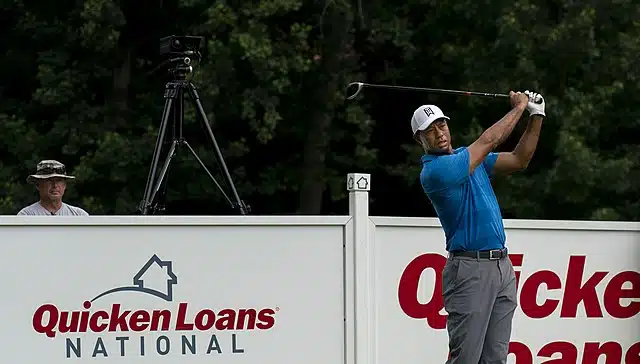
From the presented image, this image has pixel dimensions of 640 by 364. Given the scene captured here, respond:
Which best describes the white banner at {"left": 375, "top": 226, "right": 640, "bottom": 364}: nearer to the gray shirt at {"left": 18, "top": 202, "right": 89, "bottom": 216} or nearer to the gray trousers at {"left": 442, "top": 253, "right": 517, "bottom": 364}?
the gray trousers at {"left": 442, "top": 253, "right": 517, "bottom": 364}

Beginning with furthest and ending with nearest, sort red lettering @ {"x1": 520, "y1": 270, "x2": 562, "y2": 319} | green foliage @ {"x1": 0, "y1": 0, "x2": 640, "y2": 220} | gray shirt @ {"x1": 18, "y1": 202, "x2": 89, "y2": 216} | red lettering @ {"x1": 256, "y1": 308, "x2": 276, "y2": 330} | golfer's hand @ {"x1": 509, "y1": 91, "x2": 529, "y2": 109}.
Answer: green foliage @ {"x1": 0, "y1": 0, "x2": 640, "y2": 220}
gray shirt @ {"x1": 18, "y1": 202, "x2": 89, "y2": 216}
red lettering @ {"x1": 520, "y1": 270, "x2": 562, "y2": 319}
red lettering @ {"x1": 256, "y1": 308, "x2": 276, "y2": 330}
golfer's hand @ {"x1": 509, "y1": 91, "x2": 529, "y2": 109}

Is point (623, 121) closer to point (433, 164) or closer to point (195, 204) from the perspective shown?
point (195, 204)

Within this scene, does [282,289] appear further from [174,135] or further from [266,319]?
[174,135]

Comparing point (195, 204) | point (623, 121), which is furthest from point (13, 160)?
point (623, 121)

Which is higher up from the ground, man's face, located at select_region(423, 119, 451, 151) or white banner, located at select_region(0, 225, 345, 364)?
man's face, located at select_region(423, 119, 451, 151)

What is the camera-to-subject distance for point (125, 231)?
20.3ft

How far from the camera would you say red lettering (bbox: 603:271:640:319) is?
23.1 feet

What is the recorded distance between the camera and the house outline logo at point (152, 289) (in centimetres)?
618

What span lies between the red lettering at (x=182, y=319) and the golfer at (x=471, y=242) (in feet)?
4.44

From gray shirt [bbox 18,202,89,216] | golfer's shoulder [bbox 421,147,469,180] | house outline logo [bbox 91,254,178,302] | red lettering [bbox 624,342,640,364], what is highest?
golfer's shoulder [bbox 421,147,469,180]

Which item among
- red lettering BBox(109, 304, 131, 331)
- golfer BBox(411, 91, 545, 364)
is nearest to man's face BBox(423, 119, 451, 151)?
golfer BBox(411, 91, 545, 364)

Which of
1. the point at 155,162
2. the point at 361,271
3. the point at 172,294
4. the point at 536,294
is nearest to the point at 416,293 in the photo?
the point at 361,271

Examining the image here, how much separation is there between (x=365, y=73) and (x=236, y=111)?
2431 millimetres

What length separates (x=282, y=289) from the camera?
253 inches
